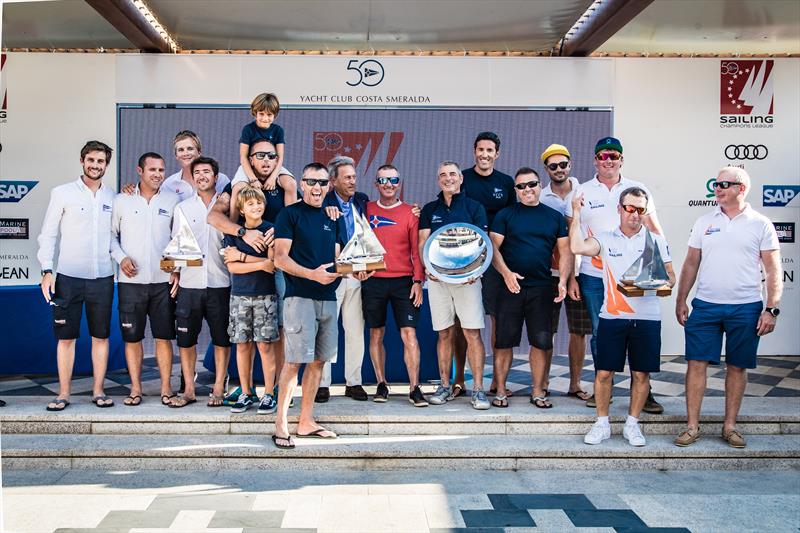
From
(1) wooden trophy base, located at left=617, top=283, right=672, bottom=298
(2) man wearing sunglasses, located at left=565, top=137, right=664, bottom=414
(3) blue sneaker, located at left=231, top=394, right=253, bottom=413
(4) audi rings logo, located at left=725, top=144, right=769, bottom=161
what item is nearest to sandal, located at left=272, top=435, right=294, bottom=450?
(3) blue sneaker, located at left=231, top=394, right=253, bottom=413

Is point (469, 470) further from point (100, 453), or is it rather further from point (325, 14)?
point (325, 14)

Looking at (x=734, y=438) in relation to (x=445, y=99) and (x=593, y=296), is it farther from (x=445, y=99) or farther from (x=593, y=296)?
(x=445, y=99)

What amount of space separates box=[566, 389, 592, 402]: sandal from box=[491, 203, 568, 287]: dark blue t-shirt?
0.86m

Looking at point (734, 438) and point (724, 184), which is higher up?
point (724, 184)

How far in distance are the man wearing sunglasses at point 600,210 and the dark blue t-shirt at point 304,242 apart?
5.71 ft

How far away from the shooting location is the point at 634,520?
3.47 metres

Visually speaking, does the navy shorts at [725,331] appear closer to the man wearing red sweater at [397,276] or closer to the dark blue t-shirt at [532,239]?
the dark blue t-shirt at [532,239]

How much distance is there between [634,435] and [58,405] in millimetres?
3598

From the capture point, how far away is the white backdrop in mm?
7484

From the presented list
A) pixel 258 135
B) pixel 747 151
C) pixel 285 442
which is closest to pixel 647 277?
pixel 285 442

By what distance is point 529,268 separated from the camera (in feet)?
16.1

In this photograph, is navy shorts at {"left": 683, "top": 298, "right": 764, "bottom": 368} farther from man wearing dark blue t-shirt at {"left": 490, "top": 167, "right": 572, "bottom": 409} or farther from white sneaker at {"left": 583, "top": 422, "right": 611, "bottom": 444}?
man wearing dark blue t-shirt at {"left": 490, "top": 167, "right": 572, "bottom": 409}

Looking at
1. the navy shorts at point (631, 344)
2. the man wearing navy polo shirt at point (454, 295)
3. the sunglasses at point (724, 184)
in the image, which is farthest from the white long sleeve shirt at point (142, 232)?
the sunglasses at point (724, 184)

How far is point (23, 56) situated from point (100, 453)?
5.01 m
